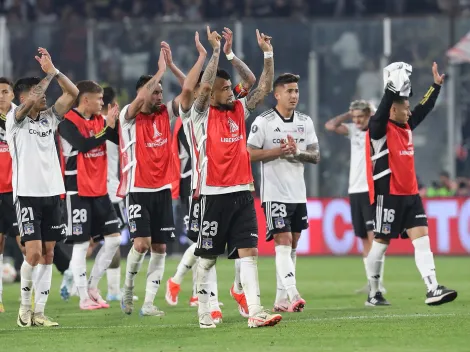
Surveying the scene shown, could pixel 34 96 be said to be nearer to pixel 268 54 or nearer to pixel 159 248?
pixel 268 54

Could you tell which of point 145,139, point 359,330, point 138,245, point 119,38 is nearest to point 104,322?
point 138,245

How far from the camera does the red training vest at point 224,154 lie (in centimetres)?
1094

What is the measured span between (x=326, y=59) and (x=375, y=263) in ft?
36.2

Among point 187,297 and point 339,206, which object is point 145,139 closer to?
point 187,297

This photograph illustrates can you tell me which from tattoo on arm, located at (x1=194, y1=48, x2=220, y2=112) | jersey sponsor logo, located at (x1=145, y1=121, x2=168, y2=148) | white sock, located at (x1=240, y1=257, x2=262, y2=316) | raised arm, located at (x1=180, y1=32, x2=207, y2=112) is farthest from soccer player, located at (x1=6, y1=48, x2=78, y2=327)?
white sock, located at (x1=240, y1=257, x2=262, y2=316)

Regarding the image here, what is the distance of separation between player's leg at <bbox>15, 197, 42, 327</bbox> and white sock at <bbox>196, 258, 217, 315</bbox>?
5.49ft

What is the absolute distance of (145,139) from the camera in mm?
12633

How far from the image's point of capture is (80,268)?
14250mm

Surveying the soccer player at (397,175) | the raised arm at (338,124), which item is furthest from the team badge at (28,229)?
the raised arm at (338,124)

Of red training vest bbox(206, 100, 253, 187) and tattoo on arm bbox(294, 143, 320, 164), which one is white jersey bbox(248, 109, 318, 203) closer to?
tattoo on arm bbox(294, 143, 320, 164)

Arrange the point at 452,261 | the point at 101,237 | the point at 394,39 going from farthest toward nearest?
1. the point at 394,39
2. the point at 452,261
3. the point at 101,237

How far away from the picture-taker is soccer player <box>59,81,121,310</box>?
1394 cm

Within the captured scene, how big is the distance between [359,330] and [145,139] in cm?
345

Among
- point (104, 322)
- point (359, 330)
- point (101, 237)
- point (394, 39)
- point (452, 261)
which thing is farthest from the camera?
point (394, 39)
